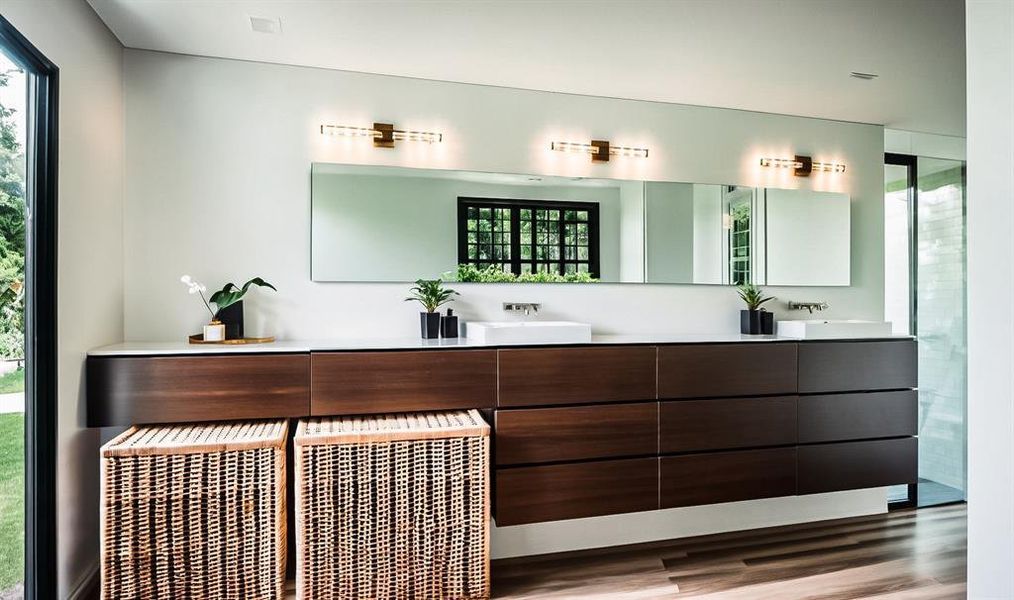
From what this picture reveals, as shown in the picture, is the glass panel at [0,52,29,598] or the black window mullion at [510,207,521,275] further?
the black window mullion at [510,207,521,275]

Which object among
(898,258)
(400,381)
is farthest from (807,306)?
(400,381)

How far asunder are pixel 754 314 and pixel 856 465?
3.10 ft

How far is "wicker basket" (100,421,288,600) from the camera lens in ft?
7.41

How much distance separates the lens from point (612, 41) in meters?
2.74

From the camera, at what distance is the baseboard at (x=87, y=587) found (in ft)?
7.90

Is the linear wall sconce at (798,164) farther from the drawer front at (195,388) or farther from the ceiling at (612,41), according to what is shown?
the drawer front at (195,388)

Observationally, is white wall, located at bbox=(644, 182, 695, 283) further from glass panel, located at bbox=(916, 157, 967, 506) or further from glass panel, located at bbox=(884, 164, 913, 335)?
glass panel, located at bbox=(916, 157, 967, 506)

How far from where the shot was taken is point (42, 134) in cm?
215

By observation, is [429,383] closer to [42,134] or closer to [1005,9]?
[42,134]

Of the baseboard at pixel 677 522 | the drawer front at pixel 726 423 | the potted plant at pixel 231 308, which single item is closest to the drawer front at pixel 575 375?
the drawer front at pixel 726 423

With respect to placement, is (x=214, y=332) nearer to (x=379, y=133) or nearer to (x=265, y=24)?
(x=379, y=133)

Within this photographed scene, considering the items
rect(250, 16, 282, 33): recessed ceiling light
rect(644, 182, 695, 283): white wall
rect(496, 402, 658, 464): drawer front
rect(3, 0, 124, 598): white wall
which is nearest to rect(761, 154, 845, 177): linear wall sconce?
rect(644, 182, 695, 283): white wall

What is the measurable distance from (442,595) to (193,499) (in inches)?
41.6

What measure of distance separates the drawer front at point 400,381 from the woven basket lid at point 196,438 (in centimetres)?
22
